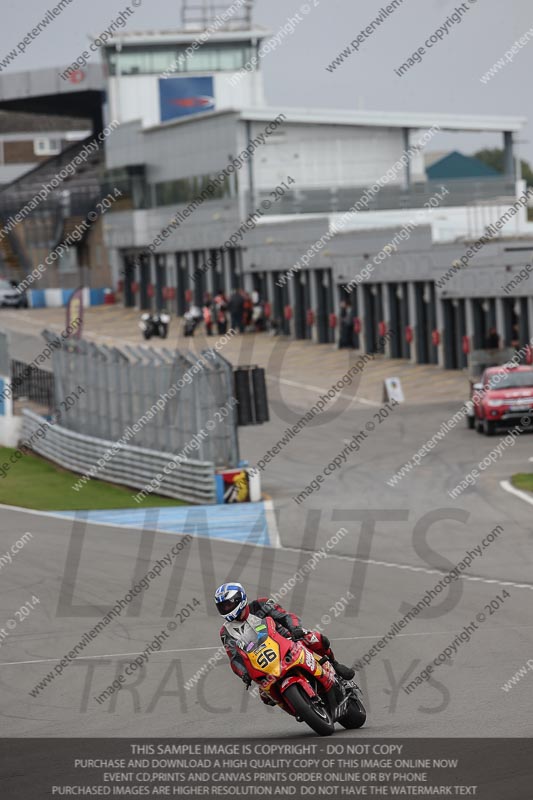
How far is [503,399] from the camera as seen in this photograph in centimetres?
3127

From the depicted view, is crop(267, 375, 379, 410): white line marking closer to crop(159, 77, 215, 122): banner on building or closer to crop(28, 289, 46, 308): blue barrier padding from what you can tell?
crop(28, 289, 46, 308): blue barrier padding

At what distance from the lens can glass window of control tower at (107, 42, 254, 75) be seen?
72.0 meters

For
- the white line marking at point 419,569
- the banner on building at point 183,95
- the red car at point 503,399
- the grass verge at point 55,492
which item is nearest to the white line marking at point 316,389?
the red car at point 503,399

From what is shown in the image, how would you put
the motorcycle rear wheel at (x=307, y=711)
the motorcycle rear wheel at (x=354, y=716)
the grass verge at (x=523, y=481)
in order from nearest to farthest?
1. the motorcycle rear wheel at (x=307, y=711)
2. the motorcycle rear wheel at (x=354, y=716)
3. the grass verge at (x=523, y=481)

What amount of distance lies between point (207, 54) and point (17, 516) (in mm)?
51804

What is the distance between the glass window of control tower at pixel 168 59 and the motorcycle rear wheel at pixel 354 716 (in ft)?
210

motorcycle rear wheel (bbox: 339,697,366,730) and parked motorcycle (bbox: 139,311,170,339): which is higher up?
parked motorcycle (bbox: 139,311,170,339)

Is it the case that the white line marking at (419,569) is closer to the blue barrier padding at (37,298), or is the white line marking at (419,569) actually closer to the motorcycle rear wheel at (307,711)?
the motorcycle rear wheel at (307,711)

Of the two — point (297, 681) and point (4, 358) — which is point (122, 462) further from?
point (297, 681)

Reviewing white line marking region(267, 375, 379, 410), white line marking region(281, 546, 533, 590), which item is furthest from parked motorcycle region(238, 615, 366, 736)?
white line marking region(267, 375, 379, 410)

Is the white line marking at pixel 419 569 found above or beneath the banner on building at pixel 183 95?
beneath

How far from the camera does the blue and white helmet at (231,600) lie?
10375 mm

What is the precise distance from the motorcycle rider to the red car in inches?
825
